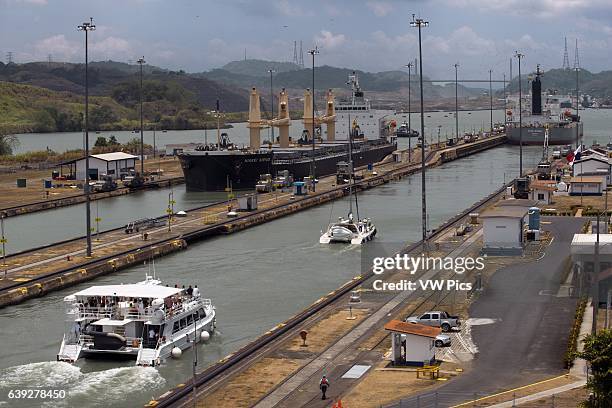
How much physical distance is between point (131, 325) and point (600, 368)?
11084 millimetres

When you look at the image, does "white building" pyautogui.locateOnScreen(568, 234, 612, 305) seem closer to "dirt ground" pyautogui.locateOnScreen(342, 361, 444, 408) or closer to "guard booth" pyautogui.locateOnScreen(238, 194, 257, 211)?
"dirt ground" pyautogui.locateOnScreen(342, 361, 444, 408)

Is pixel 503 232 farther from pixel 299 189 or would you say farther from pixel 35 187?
pixel 35 187

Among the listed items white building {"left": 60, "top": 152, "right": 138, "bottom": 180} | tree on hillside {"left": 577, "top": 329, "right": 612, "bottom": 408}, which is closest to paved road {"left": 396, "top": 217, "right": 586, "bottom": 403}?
tree on hillside {"left": 577, "top": 329, "right": 612, "bottom": 408}

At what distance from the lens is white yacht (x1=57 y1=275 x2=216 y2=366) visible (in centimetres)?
2373

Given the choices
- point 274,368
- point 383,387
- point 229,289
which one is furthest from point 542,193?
point 383,387

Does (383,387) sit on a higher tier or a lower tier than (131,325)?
lower

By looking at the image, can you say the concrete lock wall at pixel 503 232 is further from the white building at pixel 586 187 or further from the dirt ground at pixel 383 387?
the white building at pixel 586 187

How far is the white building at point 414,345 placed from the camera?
839 inches

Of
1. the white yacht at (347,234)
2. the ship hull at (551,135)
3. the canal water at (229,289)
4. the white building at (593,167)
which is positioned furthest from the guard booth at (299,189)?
the ship hull at (551,135)

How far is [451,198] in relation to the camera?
59844 millimetres

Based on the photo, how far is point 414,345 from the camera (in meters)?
21.3

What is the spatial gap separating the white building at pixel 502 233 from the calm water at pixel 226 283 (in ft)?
14.7

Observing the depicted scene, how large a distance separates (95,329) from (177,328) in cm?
188

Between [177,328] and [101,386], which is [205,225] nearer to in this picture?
[177,328]
